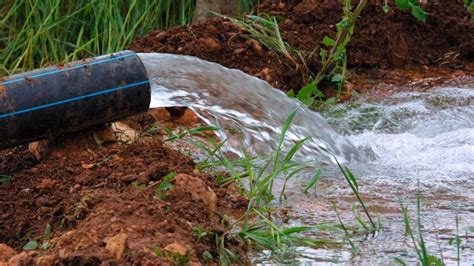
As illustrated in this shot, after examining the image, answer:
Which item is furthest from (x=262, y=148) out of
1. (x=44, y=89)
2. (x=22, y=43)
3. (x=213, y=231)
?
(x=22, y=43)

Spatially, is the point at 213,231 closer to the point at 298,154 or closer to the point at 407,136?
the point at 298,154

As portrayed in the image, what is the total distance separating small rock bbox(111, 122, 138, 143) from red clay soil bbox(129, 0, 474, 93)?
6.26 ft

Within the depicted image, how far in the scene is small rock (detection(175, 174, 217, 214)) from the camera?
355cm

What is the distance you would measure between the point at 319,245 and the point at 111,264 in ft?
2.45

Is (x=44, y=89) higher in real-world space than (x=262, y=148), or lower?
higher

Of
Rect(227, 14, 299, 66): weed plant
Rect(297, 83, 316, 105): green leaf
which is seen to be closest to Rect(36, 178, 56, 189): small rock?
Rect(297, 83, 316, 105): green leaf

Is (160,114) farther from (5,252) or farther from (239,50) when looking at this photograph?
(5,252)

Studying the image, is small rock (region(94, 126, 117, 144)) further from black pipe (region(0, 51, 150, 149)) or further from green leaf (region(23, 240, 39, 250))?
green leaf (region(23, 240, 39, 250))

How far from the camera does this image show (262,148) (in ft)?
16.2

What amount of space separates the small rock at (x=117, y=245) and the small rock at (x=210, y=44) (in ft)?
11.2

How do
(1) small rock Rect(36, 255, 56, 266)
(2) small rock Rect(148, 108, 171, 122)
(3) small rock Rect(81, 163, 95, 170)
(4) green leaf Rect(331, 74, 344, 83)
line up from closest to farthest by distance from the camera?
(1) small rock Rect(36, 255, 56, 266) < (3) small rock Rect(81, 163, 95, 170) < (2) small rock Rect(148, 108, 171, 122) < (4) green leaf Rect(331, 74, 344, 83)

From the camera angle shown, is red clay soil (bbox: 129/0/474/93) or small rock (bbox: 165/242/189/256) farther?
red clay soil (bbox: 129/0/474/93)

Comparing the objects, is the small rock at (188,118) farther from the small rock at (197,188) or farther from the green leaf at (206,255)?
the green leaf at (206,255)

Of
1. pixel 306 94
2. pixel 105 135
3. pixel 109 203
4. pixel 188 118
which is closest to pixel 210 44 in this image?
pixel 306 94
